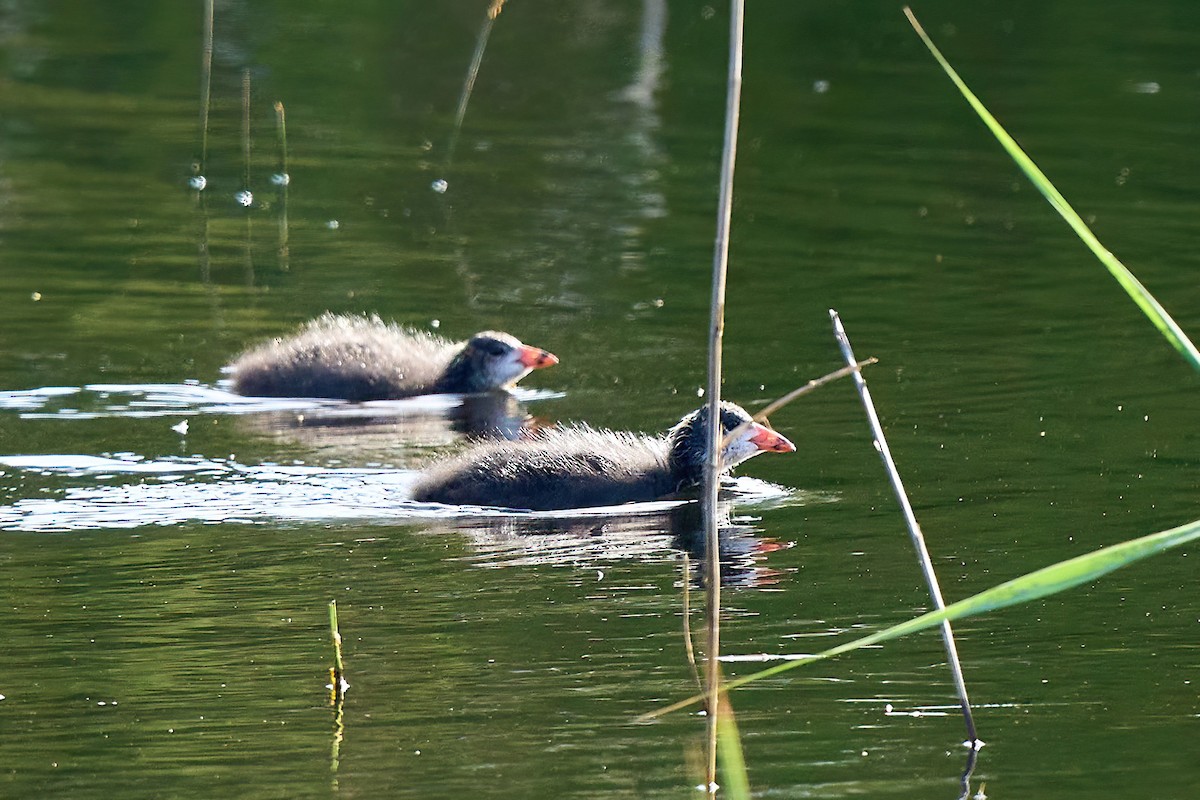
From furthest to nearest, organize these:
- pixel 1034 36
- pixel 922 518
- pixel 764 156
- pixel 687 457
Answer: pixel 1034 36 < pixel 764 156 < pixel 687 457 < pixel 922 518

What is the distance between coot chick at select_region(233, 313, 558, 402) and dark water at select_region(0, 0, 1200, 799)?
18cm

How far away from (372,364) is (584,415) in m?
1.28

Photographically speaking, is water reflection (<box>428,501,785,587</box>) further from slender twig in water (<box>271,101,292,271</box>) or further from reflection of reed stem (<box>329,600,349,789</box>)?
slender twig in water (<box>271,101,292,271</box>)

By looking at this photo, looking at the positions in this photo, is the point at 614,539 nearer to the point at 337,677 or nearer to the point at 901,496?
A: the point at 337,677

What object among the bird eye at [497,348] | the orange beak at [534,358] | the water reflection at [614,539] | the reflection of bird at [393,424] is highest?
the bird eye at [497,348]

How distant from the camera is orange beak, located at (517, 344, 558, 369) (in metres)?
11.1

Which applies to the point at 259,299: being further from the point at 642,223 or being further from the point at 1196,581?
the point at 1196,581

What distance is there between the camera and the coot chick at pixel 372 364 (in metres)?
10.8

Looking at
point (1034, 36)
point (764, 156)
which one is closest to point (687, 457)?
point (764, 156)

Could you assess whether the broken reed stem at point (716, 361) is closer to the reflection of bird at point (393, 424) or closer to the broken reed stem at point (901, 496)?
the broken reed stem at point (901, 496)

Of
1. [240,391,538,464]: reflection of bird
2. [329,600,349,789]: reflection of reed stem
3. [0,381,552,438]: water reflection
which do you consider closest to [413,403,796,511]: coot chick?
[240,391,538,464]: reflection of bird

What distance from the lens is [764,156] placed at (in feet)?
55.9

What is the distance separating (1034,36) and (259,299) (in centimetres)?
1238

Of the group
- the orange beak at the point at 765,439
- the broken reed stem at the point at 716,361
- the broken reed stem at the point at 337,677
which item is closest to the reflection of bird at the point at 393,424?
the orange beak at the point at 765,439
